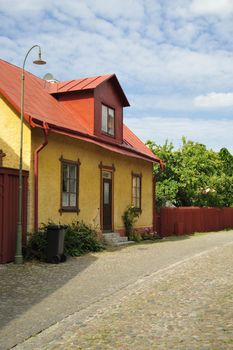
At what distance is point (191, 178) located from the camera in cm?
3164

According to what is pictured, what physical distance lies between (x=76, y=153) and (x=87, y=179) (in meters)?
1.18

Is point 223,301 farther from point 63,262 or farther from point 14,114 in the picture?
point 14,114

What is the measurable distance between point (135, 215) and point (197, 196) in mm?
13093

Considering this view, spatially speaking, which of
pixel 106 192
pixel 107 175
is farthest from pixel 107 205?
pixel 107 175

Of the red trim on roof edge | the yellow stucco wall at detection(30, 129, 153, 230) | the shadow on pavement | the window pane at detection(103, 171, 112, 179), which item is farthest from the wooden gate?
the window pane at detection(103, 171, 112, 179)

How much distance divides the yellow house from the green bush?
1.62 feet

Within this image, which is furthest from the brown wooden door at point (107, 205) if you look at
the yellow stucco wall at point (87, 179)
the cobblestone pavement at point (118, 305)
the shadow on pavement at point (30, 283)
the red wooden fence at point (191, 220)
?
the red wooden fence at point (191, 220)

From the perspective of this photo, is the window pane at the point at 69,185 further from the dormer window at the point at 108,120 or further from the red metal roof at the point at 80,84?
the red metal roof at the point at 80,84

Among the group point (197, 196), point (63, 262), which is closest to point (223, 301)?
point (63, 262)

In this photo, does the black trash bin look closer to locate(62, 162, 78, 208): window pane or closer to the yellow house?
the yellow house

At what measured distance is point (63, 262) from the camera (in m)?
13.0

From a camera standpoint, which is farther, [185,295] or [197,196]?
[197,196]

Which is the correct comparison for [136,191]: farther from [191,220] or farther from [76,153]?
[191,220]

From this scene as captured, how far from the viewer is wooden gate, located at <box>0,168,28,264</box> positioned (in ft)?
40.7
